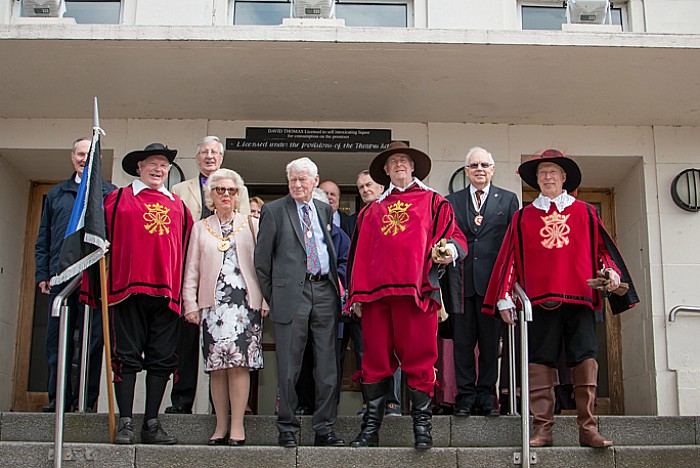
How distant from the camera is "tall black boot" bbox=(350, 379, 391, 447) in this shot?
5.34m

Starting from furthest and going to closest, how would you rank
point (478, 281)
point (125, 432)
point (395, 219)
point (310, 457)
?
point (478, 281), point (395, 219), point (125, 432), point (310, 457)

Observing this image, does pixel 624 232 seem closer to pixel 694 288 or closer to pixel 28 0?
pixel 694 288

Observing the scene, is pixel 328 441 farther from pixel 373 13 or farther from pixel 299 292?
pixel 373 13

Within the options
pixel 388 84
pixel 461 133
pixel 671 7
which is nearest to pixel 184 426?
pixel 388 84

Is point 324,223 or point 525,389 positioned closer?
point 525,389

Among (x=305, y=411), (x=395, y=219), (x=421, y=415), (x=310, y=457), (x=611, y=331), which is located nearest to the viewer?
(x=310, y=457)

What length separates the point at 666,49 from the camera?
6.98m

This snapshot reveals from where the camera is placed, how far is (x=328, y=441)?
17.6ft

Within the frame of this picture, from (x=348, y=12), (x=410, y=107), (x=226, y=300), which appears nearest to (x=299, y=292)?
(x=226, y=300)

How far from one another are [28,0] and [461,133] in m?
4.09

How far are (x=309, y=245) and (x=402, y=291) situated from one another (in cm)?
70

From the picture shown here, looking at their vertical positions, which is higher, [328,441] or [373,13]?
[373,13]

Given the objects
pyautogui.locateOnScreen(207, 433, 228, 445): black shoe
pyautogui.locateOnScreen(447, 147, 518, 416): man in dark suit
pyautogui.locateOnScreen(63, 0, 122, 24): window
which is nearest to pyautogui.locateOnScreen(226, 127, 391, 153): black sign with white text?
pyautogui.locateOnScreen(63, 0, 122, 24): window

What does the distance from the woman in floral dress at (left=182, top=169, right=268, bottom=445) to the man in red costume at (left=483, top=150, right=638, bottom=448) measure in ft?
4.90
